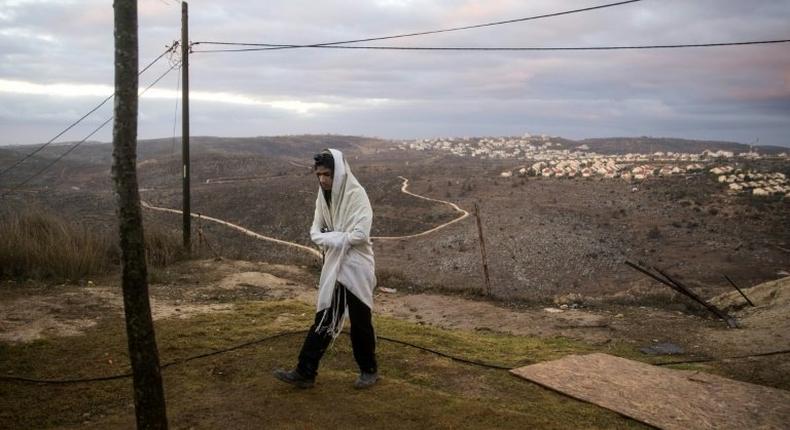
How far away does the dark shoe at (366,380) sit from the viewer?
4.68 m

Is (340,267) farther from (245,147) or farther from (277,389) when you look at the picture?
(245,147)

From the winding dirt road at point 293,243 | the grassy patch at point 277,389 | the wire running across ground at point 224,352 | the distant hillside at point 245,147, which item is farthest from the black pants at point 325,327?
the distant hillside at point 245,147

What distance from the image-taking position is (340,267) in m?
4.52

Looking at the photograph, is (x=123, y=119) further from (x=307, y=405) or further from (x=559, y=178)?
(x=559, y=178)

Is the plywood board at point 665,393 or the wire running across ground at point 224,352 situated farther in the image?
the wire running across ground at point 224,352

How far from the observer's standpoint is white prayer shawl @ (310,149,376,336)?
449cm

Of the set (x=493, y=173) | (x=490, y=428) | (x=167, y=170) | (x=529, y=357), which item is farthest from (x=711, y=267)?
(x=167, y=170)

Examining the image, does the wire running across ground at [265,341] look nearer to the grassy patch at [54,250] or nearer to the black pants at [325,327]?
the black pants at [325,327]

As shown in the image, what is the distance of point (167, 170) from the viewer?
5441 centimetres

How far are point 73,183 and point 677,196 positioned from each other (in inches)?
1968

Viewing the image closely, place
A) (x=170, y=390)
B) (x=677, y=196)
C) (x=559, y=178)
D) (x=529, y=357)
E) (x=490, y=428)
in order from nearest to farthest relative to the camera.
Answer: (x=490, y=428)
(x=170, y=390)
(x=529, y=357)
(x=677, y=196)
(x=559, y=178)

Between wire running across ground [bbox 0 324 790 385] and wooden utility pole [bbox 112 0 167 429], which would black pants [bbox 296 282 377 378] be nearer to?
wire running across ground [bbox 0 324 790 385]

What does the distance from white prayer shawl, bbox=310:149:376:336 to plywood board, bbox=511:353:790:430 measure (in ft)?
6.18

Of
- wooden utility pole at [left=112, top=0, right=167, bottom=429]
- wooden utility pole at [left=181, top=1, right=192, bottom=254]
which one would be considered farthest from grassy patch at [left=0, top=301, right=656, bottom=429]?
wooden utility pole at [left=181, top=1, right=192, bottom=254]
